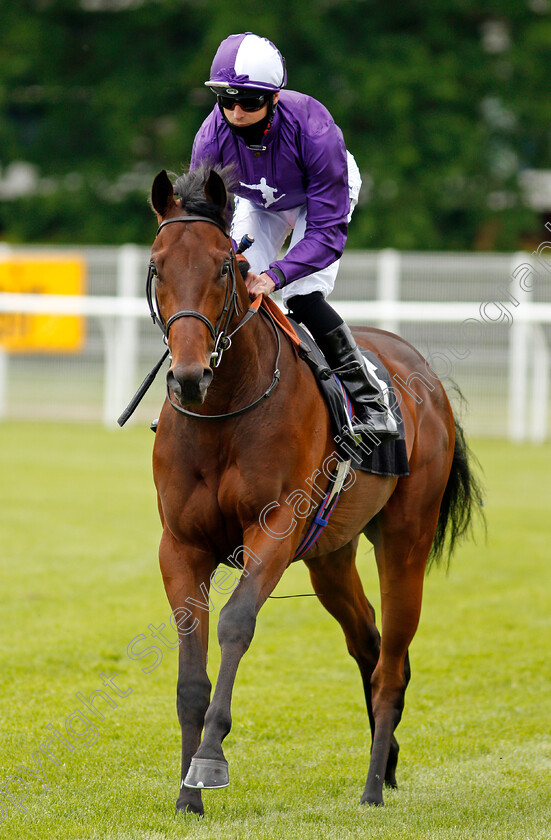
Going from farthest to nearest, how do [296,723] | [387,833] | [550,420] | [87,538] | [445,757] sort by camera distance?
[550,420]
[87,538]
[296,723]
[445,757]
[387,833]

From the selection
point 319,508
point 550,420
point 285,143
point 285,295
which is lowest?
point 550,420

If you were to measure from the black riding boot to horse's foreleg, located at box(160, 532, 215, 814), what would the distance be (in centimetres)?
90

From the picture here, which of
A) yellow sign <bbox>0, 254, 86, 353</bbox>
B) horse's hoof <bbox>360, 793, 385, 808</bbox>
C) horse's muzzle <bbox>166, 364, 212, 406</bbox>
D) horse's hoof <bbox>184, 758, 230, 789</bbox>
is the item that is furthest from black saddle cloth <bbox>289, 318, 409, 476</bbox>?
yellow sign <bbox>0, 254, 86, 353</bbox>

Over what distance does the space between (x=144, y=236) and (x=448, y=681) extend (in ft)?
67.8

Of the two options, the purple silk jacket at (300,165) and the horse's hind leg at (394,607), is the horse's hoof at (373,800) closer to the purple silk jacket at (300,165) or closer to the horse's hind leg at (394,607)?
the horse's hind leg at (394,607)

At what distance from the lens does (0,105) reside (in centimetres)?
2550

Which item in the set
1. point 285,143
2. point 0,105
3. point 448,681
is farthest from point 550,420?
point 0,105

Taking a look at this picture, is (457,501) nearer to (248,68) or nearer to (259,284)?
(259,284)

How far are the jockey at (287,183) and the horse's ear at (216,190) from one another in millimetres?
234

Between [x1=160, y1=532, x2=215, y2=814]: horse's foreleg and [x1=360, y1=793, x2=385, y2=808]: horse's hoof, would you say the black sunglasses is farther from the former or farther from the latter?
[x1=360, y1=793, x2=385, y2=808]: horse's hoof

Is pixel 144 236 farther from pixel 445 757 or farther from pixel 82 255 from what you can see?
pixel 445 757

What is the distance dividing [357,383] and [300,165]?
887 millimetres

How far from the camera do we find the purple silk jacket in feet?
13.3

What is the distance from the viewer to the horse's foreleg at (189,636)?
379 cm
